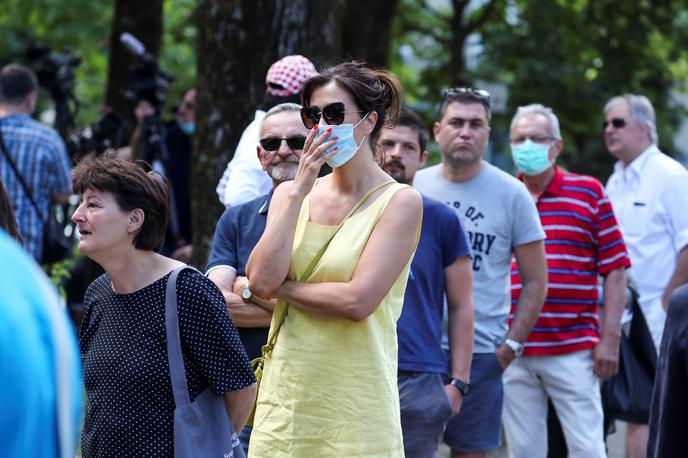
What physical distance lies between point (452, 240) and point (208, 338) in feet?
6.05

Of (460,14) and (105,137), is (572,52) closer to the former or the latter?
A: (460,14)

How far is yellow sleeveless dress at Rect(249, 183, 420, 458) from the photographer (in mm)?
3729

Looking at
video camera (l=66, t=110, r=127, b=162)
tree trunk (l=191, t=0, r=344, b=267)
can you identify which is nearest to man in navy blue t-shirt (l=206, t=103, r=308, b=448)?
tree trunk (l=191, t=0, r=344, b=267)

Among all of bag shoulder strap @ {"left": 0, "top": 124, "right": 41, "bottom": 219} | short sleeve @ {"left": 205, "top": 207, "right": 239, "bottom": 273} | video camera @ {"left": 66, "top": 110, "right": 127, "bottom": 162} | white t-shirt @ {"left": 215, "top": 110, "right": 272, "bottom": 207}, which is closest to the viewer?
short sleeve @ {"left": 205, "top": 207, "right": 239, "bottom": 273}

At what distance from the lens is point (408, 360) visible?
4965 millimetres

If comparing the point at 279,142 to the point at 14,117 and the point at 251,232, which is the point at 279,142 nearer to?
the point at 251,232

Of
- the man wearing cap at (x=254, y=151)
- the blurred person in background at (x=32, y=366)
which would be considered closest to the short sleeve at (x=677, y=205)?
the man wearing cap at (x=254, y=151)

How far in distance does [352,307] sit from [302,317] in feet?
0.75

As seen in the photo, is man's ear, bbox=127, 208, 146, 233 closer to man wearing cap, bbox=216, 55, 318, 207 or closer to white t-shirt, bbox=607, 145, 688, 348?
man wearing cap, bbox=216, 55, 318, 207

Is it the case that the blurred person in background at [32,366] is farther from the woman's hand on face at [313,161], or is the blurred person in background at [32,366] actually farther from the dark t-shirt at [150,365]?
the woman's hand on face at [313,161]

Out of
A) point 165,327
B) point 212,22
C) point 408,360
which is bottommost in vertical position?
point 408,360

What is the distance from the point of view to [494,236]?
5852 millimetres

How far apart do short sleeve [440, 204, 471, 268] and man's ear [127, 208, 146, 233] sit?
177 centimetres

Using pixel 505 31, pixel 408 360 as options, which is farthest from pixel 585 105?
pixel 408 360
